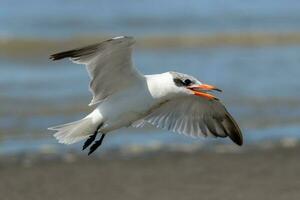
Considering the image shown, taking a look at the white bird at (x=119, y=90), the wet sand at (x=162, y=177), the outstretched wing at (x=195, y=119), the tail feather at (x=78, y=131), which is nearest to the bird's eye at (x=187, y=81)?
the white bird at (x=119, y=90)

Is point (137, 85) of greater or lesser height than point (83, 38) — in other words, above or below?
above

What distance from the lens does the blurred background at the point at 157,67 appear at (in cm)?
1080

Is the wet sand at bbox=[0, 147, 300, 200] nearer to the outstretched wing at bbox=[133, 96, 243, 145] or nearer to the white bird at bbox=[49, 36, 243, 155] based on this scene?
the outstretched wing at bbox=[133, 96, 243, 145]

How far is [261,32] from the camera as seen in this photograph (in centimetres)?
2164

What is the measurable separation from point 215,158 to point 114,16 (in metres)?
13.1

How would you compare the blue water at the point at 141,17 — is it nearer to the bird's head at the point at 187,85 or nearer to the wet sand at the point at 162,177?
the wet sand at the point at 162,177

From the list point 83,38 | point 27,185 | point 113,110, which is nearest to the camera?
point 113,110

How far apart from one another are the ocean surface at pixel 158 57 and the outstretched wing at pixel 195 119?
228cm

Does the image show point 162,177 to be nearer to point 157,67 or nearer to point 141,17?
point 157,67

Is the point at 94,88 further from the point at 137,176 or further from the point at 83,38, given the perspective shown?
the point at 83,38

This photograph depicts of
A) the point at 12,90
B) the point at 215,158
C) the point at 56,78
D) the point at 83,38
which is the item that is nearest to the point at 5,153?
the point at 215,158

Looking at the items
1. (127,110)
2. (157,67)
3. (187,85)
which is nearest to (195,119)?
(187,85)

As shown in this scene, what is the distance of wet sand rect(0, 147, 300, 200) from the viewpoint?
8953 mm

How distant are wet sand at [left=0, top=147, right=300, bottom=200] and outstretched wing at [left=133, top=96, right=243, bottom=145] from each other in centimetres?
66
